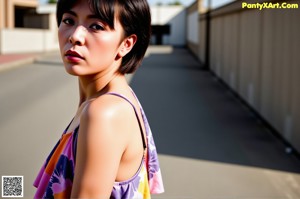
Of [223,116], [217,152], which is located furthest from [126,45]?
[223,116]

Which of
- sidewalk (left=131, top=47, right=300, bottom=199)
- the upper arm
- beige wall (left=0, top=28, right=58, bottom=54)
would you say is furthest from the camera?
beige wall (left=0, top=28, right=58, bottom=54)

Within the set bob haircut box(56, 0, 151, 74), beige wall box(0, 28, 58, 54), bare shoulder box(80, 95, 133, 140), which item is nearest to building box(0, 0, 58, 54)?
beige wall box(0, 28, 58, 54)

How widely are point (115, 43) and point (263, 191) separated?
12.4ft

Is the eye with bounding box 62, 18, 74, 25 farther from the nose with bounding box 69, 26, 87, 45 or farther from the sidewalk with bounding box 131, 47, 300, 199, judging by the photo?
the sidewalk with bounding box 131, 47, 300, 199

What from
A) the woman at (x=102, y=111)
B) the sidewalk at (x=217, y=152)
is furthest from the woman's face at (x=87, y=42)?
the sidewalk at (x=217, y=152)

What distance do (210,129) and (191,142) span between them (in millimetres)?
998

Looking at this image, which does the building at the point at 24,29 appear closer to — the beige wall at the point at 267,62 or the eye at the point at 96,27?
the beige wall at the point at 267,62

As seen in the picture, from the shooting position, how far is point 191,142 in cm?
688

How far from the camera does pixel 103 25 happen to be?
136 cm

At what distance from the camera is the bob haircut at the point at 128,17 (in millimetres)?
1348

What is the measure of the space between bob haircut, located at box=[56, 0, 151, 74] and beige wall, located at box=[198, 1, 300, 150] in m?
5.06

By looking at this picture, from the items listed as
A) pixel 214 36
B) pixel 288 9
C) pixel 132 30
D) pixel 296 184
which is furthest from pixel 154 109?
pixel 214 36

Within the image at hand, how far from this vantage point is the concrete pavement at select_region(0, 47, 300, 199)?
496cm

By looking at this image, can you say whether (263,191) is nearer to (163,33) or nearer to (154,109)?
(154,109)
